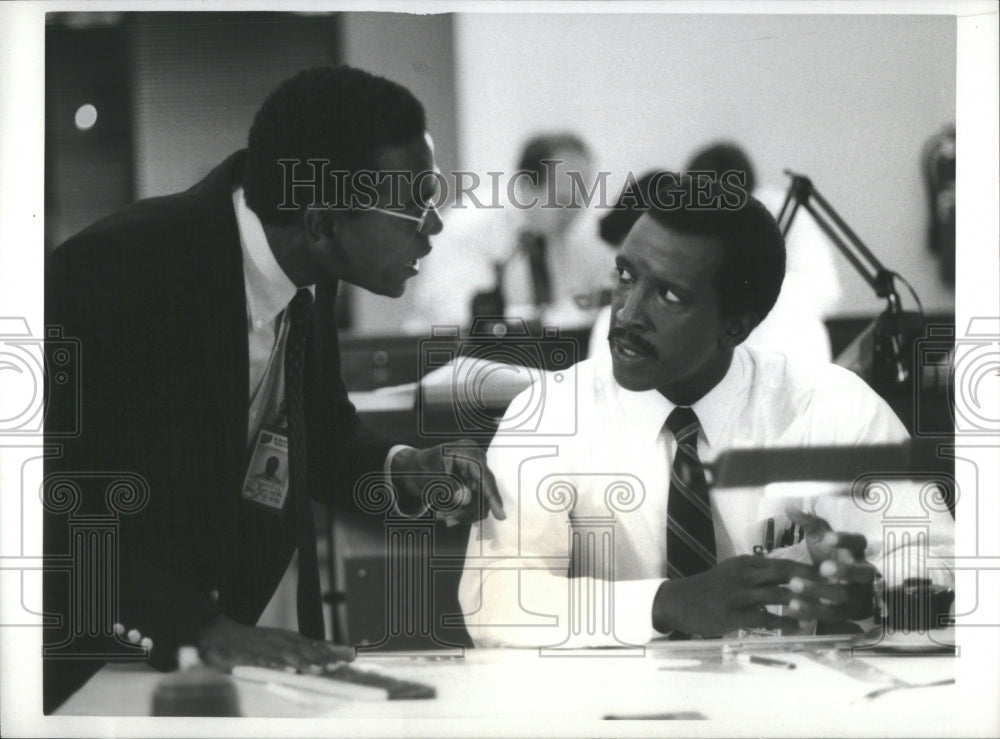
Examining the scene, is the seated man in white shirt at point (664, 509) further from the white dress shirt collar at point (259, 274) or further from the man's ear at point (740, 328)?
the white dress shirt collar at point (259, 274)

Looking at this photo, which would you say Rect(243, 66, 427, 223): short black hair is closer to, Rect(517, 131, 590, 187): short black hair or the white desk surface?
Rect(517, 131, 590, 187): short black hair

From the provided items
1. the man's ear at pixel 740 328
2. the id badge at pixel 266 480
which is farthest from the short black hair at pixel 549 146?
the id badge at pixel 266 480

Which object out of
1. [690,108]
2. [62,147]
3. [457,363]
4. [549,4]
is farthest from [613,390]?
[62,147]

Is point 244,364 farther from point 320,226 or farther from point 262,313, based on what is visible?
point 320,226

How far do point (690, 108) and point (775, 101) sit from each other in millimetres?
202

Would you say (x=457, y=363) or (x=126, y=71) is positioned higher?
(x=126, y=71)

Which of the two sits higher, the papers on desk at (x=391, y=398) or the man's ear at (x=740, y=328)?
the man's ear at (x=740, y=328)

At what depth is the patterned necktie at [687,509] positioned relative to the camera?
112 inches

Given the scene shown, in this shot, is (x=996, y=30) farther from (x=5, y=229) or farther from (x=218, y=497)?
(x=5, y=229)

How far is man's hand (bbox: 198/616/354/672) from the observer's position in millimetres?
2861

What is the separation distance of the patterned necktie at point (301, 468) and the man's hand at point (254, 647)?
4 cm

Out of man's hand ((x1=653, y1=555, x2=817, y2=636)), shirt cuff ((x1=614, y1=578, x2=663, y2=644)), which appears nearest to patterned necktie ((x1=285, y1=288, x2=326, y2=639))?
shirt cuff ((x1=614, y1=578, x2=663, y2=644))

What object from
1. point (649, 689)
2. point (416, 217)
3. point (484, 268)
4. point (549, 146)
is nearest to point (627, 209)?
point (549, 146)

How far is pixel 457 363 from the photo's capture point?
9.38ft
